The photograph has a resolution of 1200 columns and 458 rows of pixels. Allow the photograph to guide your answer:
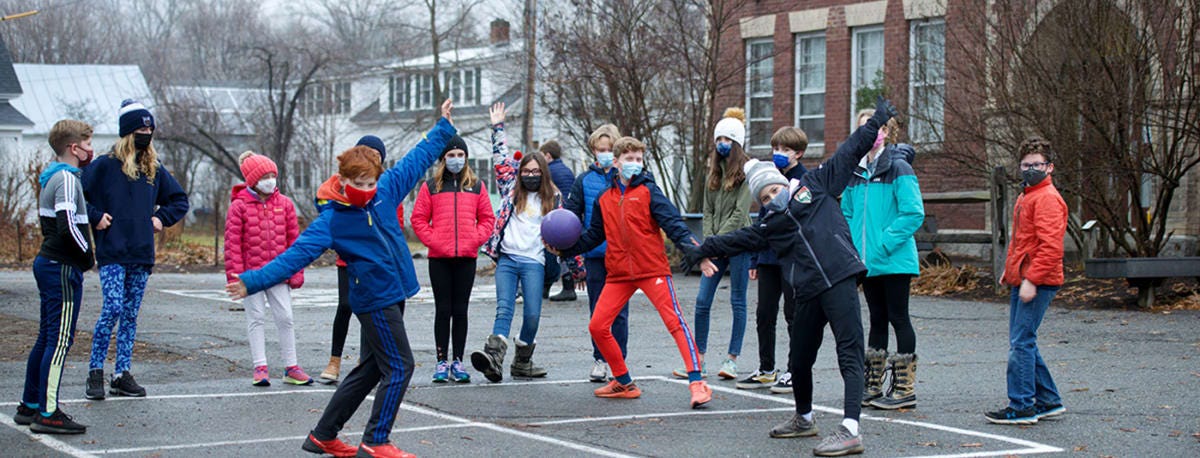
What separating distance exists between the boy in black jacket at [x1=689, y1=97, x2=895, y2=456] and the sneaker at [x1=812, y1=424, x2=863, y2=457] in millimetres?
24

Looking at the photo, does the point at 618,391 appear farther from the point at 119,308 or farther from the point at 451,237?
the point at 119,308

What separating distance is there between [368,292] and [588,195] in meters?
3.07

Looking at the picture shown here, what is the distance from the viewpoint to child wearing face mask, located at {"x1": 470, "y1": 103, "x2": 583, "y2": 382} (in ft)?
33.1

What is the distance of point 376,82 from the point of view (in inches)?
2453

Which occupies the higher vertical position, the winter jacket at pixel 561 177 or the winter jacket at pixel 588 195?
the winter jacket at pixel 561 177

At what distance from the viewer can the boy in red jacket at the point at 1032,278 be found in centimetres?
802

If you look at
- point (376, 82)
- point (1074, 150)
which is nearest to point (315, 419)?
point (1074, 150)

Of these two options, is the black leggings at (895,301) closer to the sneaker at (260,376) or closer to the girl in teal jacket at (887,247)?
the girl in teal jacket at (887,247)

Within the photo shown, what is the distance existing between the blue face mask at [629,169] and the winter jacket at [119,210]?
313 cm

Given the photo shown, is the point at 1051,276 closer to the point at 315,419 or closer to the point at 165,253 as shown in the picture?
the point at 315,419

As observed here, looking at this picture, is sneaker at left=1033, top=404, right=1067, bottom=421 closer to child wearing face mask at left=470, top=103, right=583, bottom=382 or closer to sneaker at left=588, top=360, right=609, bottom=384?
sneaker at left=588, top=360, right=609, bottom=384

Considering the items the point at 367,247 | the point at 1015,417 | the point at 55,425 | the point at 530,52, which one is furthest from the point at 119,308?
the point at 530,52

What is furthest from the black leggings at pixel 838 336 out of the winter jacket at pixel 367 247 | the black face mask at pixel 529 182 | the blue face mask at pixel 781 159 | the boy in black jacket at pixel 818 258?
the black face mask at pixel 529 182

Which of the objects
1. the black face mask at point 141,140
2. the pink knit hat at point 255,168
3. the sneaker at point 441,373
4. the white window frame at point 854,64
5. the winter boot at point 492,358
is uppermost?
the white window frame at point 854,64
